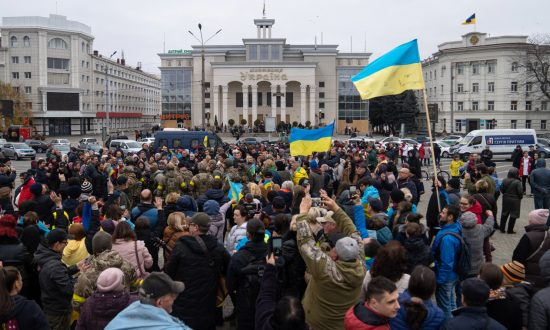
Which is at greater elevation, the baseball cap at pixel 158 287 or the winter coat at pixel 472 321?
the baseball cap at pixel 158 287

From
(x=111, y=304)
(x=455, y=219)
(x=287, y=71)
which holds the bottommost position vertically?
(x=111, y=304)

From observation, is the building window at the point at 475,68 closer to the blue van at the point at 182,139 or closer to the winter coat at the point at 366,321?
the blue van at the point at 182,139

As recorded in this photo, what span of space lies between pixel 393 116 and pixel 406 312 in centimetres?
7120

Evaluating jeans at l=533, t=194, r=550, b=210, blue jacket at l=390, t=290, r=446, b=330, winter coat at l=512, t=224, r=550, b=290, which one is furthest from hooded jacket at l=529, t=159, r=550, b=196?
blue jacket at l=390, t=290, r=446, b=330

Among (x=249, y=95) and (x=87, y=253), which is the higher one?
(x=249, y=95)

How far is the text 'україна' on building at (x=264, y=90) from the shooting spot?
244 feet

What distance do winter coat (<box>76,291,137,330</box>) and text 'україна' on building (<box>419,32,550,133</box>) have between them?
209 feet

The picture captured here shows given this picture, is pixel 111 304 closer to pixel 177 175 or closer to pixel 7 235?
pixel 7 235

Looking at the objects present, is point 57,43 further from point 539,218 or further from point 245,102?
point 539,218

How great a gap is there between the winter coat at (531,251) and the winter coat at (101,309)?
4.57 m

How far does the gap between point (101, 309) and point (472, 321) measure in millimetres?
3023

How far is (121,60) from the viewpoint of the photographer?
314ft

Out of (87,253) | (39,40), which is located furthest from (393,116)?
(87,253)

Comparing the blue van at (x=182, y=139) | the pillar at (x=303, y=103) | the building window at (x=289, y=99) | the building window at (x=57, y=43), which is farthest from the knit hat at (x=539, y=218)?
the building window at (x=57, y=43)
